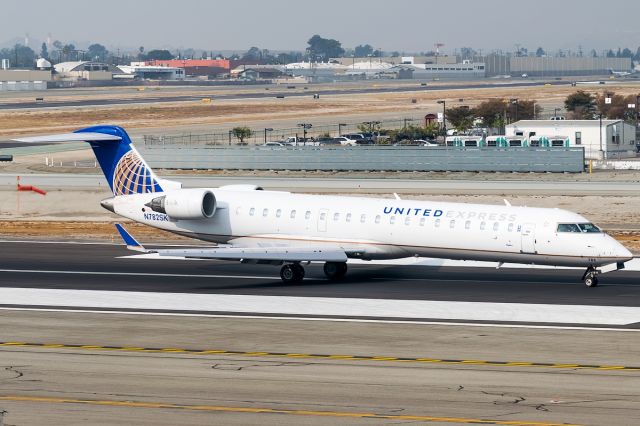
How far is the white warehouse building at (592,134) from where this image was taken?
8888cm

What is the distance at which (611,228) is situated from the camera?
174ft

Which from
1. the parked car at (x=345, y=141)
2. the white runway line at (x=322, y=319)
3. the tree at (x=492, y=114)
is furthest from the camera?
the tree at (x=492, y=114)

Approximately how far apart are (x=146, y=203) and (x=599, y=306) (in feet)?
55.4

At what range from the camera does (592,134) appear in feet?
295

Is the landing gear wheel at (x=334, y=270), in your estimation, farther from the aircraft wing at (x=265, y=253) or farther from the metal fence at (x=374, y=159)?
the metal fence at (x=374, y=159)

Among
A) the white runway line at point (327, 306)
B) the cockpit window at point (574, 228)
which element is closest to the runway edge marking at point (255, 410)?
the white runway line at point (327, 306)

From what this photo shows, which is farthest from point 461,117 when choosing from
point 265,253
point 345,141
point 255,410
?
point 255,410

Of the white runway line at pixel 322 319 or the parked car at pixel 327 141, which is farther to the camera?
the parked car at pixel 327 141

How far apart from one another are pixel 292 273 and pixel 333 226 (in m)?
2.13

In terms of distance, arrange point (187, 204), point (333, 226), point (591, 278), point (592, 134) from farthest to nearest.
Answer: point (592, 134), point (187, 204), point (333, 226), point (591, 278)

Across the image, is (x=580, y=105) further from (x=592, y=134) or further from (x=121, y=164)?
(x=121, y=164)

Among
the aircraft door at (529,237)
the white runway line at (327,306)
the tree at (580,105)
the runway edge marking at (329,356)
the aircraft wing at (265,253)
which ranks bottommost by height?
the white runway line at (327,306)

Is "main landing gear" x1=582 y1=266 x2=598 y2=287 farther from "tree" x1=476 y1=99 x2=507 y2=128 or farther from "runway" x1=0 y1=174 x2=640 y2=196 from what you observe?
"tree" x1=476 y1=99 x2=507 y2=128

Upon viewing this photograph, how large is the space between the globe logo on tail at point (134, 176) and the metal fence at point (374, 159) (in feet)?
115
